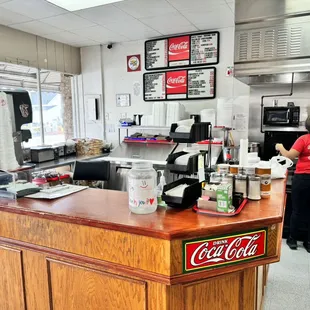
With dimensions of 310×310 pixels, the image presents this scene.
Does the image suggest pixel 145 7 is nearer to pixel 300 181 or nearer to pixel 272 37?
pixel 272 37

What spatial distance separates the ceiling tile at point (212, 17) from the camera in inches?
146

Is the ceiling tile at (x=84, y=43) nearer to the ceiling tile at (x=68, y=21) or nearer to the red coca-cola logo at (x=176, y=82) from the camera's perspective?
the ceiling tile at (x=68, y=21)

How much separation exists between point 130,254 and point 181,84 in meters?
3.75

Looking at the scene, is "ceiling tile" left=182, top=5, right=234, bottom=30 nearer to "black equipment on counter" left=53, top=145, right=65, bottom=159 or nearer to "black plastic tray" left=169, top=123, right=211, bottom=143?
"black plastic tray" left=169, top=123, right=211, bottom=143

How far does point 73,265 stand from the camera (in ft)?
5.44

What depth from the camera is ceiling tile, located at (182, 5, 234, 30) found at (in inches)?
146

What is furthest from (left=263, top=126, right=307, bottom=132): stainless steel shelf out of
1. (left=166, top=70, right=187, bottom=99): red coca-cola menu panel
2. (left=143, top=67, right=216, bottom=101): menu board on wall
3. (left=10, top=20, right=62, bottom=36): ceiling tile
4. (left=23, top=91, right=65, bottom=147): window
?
(left=23, top=91, right=65, bottom=147): window

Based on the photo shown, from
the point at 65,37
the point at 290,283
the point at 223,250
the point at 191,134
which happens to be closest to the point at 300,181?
the point at 290,283

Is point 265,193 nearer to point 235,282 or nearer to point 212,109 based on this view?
point 235,282

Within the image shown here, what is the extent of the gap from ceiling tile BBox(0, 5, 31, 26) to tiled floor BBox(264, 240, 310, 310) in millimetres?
4284

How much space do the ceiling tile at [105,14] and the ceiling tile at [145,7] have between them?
11 cm

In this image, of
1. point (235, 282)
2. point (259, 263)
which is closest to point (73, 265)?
point (235, 282)

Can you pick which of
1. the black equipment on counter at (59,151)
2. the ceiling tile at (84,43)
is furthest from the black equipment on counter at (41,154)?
the ceiling tile at (84,43)

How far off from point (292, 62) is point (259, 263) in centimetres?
239
